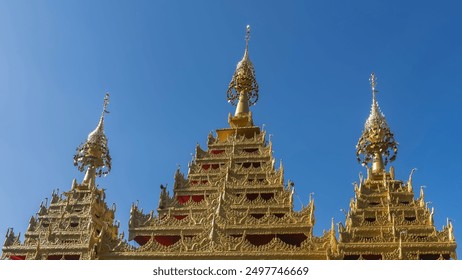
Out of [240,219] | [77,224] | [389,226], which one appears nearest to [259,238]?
[240,219]

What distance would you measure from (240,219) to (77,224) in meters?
9.76

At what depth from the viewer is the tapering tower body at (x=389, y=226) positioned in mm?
21828

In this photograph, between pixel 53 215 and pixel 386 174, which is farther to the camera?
pixel 53 215

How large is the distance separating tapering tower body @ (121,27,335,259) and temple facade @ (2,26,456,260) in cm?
5

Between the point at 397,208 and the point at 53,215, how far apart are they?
1882 centimetres

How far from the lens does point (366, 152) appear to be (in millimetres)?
30859

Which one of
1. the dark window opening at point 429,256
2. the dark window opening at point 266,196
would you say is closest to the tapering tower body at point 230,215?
the dark window opening at point 266,196

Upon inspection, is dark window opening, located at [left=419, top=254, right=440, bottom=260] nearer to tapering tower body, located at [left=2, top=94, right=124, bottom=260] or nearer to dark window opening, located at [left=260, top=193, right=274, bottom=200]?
dark window opening, located at [left=260, top=193, right=274, bottom=200]

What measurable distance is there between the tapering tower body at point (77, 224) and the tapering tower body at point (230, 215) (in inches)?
85.6

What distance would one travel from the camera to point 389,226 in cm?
2323

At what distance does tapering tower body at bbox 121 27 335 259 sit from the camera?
23.0 m

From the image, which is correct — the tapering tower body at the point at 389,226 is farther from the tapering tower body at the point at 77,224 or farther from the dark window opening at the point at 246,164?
the tapering tower body at the point at 77,224
